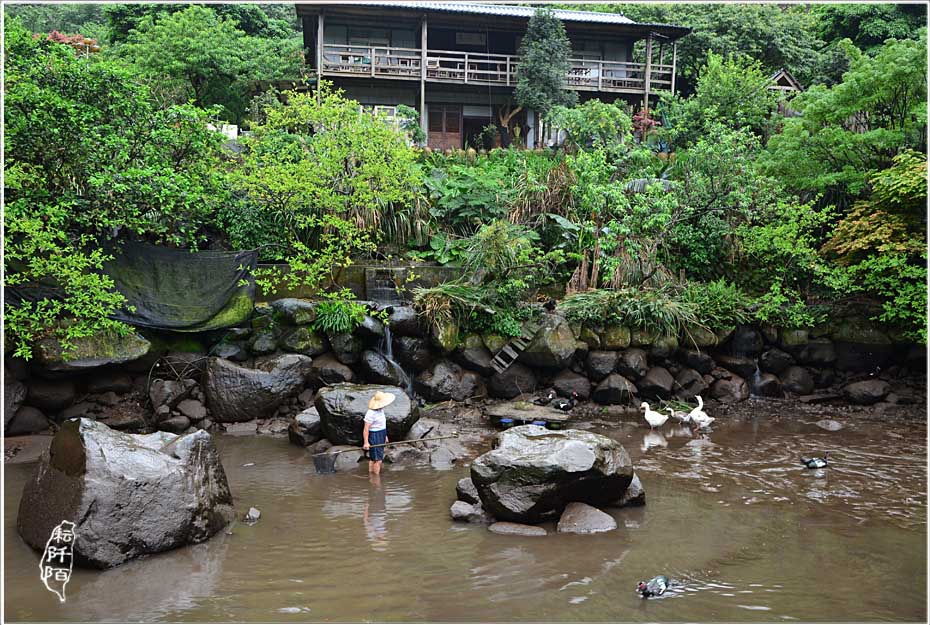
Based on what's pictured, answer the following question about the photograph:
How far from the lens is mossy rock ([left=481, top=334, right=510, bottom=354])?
1251 centimetres

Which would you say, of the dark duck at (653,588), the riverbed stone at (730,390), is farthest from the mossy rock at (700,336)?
the dark duck at (653,588)

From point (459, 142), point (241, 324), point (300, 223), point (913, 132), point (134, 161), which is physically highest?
point (459, 142)

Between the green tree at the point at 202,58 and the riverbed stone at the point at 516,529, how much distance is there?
56.6 feet

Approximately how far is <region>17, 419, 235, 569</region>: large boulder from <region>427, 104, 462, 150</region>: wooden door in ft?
63.9

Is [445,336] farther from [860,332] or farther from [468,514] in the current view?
[860,332]

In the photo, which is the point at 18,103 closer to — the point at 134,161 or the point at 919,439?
the point at 134,161

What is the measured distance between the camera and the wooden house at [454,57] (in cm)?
2269

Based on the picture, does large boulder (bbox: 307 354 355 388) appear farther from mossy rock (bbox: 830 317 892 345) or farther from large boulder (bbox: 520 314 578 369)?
mossy rock (bbox: 830 317 892 345)

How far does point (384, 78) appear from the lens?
22.4m

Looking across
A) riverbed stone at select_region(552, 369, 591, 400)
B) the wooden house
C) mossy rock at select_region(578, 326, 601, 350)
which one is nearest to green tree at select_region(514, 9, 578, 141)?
the wooden house

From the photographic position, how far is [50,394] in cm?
1039

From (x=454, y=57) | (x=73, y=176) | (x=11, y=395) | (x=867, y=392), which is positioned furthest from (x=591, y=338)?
(x=454, y=57)

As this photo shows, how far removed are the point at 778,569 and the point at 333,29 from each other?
22802mm

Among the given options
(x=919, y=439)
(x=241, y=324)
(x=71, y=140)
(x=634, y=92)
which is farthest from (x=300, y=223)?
(x=634, y=92)
